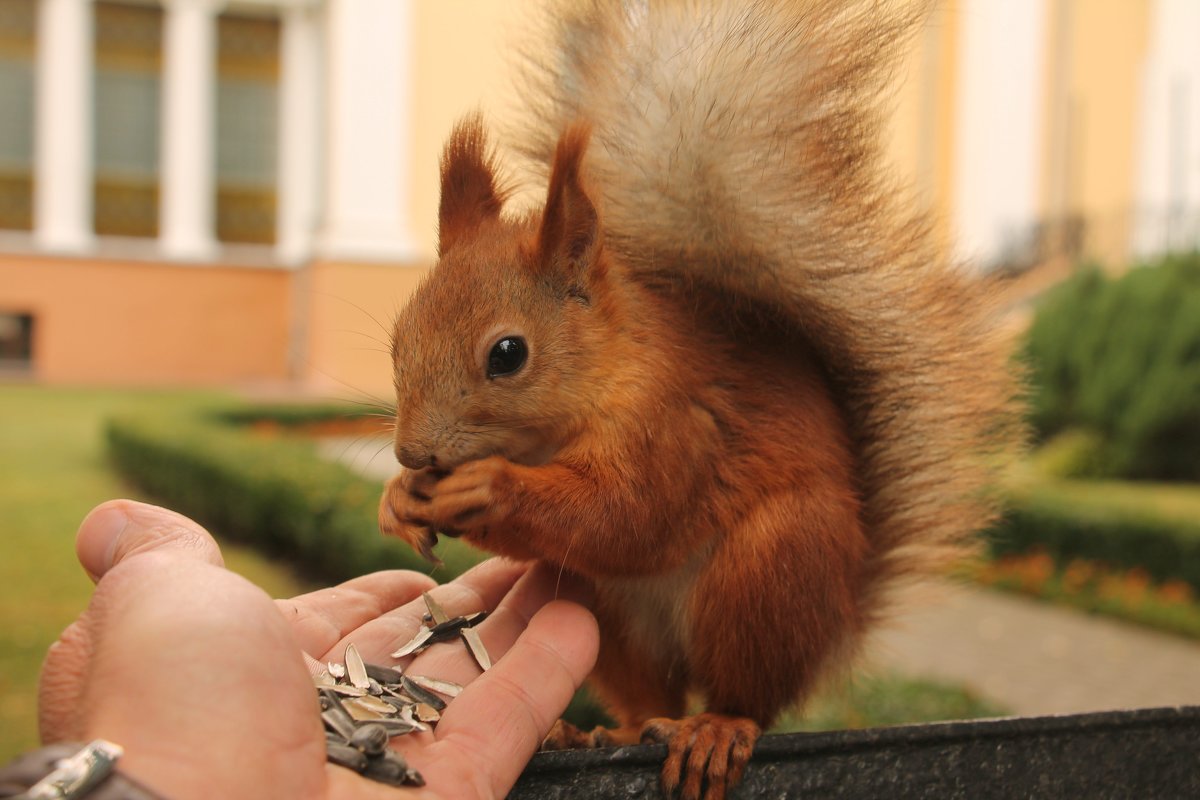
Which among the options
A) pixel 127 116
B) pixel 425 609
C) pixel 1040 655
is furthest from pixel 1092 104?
pixel 425 609

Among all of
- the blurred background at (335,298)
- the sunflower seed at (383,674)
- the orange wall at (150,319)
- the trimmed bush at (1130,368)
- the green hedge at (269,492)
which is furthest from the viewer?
the trimmed bush at (1130,368)

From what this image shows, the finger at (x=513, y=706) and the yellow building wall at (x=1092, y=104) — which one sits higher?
the yellow building wall at (x=1092, y=104)

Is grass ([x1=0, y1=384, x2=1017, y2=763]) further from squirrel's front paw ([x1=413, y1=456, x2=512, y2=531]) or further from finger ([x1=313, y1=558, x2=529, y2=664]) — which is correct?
squirrel's front paw ([x1=413, y1=456, x2=512, y2=531])

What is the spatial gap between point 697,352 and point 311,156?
15.2 feet

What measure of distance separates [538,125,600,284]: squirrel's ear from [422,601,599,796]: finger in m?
0.25

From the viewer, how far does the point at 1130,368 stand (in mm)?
4289

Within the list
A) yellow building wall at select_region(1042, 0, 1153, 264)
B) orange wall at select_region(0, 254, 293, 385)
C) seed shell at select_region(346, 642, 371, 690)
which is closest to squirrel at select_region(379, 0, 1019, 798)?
seed shell at select_region(346, 642, 371, 690)

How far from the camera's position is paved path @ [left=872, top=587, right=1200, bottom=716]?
2.48m

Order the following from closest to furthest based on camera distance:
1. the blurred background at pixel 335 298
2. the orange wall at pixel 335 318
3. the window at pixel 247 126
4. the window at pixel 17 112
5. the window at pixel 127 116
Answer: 1. the blurred background at pixel 335 298
2. the orange wall at pixel 335 318
3. the window at pixel 17 112
4. the window at pixel 247 126
5. the window at pixel 127 116

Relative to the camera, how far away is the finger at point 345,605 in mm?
856

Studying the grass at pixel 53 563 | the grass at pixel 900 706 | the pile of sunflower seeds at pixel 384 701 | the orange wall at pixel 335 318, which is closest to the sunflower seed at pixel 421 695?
the pile of sunflower seeds at pixel 384 701

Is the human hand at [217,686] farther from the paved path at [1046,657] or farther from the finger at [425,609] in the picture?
the paved path at [1046,657]

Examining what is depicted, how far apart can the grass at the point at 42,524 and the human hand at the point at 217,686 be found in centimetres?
113

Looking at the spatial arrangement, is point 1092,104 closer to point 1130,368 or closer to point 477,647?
point 1130,368
